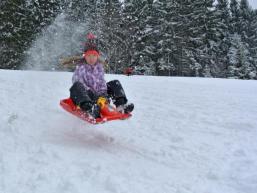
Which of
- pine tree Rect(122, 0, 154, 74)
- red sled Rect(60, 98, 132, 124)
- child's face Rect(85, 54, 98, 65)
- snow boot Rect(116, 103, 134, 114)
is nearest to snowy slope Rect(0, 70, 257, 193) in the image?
red sled Rect(60, 98, 132, 124)

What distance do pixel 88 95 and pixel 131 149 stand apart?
138cm

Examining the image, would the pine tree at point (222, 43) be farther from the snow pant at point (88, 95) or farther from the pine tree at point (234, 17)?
the snow pant at point (88, 95)

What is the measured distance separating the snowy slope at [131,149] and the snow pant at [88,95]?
490mm

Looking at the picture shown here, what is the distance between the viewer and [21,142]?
5113 millimetres

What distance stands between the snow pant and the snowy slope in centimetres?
49

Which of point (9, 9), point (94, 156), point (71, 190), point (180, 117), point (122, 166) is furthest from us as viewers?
point (9, 9)

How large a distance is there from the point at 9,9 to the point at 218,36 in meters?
23.8

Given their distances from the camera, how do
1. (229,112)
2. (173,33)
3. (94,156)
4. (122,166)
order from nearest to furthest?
(122,166), (94,156), (229,112), (173,33)

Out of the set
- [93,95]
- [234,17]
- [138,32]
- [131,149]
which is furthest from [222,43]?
[131,149]

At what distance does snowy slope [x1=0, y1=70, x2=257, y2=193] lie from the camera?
13.2 feet

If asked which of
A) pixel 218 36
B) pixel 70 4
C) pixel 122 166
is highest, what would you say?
pixel 70 4

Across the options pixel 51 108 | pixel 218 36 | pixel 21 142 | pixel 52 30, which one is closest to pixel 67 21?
pixel 52 30

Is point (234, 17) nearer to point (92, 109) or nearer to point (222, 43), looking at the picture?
point (222, 43)

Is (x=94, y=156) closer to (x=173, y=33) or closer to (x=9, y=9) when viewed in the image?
(x=9, y=9)
